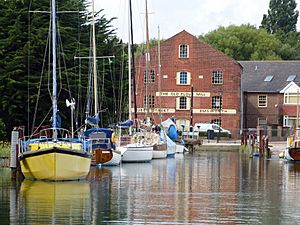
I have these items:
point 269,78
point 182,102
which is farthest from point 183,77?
point 269,78

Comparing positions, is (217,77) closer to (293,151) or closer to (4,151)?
(293,151)

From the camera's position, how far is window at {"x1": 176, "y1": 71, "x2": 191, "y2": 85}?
99.2m

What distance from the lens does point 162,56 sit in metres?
98.6

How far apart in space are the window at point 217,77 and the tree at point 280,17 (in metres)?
53.9

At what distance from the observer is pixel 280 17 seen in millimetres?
Answer: 151625

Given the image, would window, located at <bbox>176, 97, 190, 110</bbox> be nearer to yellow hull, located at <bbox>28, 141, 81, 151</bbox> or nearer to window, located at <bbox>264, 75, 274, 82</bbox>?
window, located at <bbox>264, 75, 274, 82</bbox>

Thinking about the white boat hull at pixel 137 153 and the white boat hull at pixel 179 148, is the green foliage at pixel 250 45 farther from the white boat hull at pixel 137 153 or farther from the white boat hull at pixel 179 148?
the white boat hull at pixel 137 153

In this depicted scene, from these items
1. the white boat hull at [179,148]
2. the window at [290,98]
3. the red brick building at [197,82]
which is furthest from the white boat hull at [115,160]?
the window at [290,98]

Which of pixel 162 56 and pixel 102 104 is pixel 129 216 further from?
pixel 162 56

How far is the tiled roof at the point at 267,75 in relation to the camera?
334 feet

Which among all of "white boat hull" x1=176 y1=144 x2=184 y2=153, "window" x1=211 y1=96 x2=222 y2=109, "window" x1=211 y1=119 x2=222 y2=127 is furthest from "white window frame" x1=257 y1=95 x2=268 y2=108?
"white boat hull" x1=176 y1=144 x2=184 y2=153

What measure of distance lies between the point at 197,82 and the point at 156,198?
68.3 meters

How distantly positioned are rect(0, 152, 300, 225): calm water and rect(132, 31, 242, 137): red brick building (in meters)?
50.3

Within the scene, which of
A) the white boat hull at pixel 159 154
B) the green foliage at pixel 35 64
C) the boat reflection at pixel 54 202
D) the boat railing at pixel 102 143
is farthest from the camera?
the white boat hull at pixel 159 154
